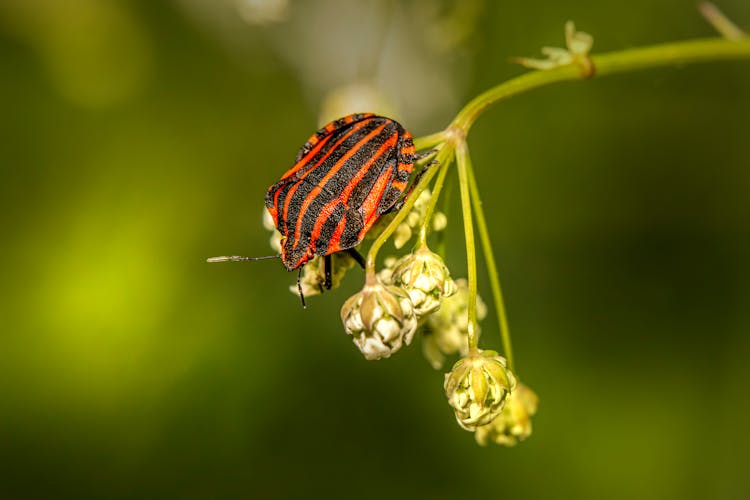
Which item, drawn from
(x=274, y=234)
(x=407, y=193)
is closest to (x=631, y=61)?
(x=407, y=193)

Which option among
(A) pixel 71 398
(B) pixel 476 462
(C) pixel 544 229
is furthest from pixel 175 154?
(B) pixel 476 462

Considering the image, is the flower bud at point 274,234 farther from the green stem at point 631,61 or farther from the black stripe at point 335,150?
Answer: the green stem at point 631,61

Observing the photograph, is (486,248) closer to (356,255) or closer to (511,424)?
(356,255)

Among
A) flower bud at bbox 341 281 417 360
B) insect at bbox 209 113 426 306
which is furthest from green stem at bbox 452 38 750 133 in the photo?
flower bud at bbox 341 281 417 360

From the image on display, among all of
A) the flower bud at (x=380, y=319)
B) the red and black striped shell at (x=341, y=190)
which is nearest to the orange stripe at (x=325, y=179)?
the red and black striped shell at (x=341, y=190)

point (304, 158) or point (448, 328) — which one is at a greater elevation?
point (304, 158)

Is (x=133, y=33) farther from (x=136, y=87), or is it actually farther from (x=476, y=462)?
(x=476, y=462)

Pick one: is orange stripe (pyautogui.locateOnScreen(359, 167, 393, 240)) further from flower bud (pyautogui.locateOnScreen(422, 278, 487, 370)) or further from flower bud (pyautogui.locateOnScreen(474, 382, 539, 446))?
flower bud (pyautogui.locateOnScreen(474, 382, 539, 446))
